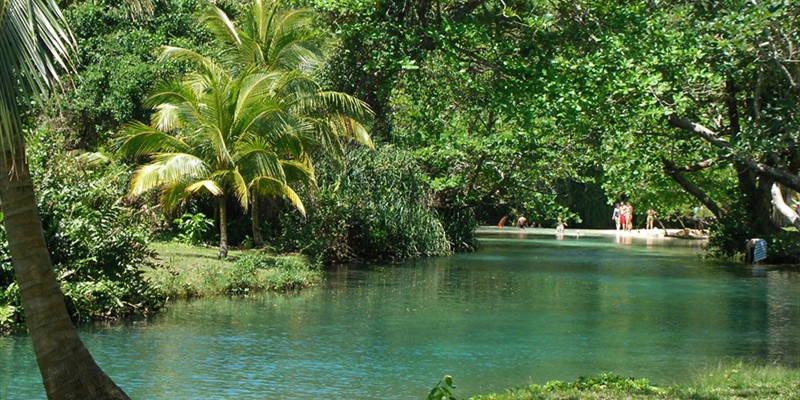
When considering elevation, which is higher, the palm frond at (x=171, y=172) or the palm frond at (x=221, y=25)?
the palm frond at (x=221, y=25)

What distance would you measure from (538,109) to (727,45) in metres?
2.16

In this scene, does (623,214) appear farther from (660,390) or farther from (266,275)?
(660,390)

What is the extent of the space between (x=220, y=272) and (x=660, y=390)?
12005 millimetres

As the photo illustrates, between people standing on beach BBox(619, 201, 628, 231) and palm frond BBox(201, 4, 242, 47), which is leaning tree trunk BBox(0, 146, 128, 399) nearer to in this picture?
palm frond BBox(201, 4, 242, 47)

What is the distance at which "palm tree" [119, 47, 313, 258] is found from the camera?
2045cm

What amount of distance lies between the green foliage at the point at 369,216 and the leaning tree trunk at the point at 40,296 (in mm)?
16808

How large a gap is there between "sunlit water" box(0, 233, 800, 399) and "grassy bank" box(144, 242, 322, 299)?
1.62ft

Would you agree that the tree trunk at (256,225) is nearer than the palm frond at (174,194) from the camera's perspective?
No

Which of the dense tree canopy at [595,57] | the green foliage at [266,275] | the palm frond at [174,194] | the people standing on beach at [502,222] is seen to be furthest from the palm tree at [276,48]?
the people standing on beach at [502,222]

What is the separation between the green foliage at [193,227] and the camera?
74.6 feet

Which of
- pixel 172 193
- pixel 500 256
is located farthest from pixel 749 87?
pixel 500 256

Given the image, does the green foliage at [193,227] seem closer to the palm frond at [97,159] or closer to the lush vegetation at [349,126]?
the lush vegetation at [349,126]

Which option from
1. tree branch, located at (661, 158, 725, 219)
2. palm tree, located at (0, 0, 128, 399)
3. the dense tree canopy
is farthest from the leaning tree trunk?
tree branch, located at (661, 158, 725, 219)

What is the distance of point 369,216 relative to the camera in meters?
25.5
